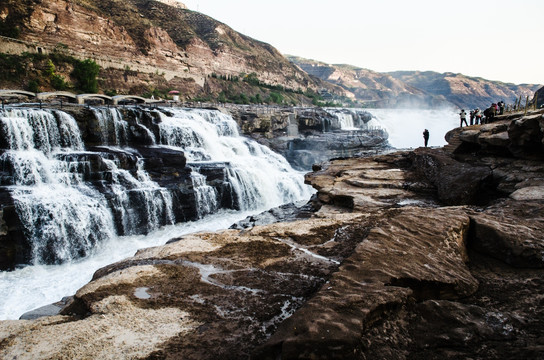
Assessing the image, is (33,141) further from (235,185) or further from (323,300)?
(323,300)

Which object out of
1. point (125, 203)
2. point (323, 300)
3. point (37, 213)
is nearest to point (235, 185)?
point (125, 203)

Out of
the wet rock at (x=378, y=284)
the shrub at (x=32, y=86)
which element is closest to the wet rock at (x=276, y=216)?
the wet rock at (x=378, y=284)

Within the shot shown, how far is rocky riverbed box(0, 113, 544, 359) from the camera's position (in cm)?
245

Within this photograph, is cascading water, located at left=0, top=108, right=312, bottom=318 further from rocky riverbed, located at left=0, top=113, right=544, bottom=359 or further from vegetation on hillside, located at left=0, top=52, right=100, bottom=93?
vegetation on hillside, located at left=0, top=52, right=100, bottom=93

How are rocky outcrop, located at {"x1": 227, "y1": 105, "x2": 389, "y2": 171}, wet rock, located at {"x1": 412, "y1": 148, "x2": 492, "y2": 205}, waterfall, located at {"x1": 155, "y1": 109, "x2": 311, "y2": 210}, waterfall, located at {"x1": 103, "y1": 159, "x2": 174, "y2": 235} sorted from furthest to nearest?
rocky outcrop, located at {"x1": 227, "y1": 105, "x2": 389, "y2": 171}, waterfall, located at {"x1": 155, "y1": 109, "x2": 311, "y2": 210}, waterfall, located at {"x1": 103, "y1": 159, "x2": 174, "y2": 235}, wet rock, located at {"x1": 412, "y1": 148, "x2": 492, "y2": 205}

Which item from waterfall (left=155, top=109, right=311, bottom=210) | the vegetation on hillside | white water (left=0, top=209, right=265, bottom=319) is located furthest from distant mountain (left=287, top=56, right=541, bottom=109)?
white water (left=0, top=209, right=265, bottom=319)

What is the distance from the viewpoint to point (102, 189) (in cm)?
1238

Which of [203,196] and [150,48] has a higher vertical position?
[150,48]

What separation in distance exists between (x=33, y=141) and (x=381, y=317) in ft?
49.6

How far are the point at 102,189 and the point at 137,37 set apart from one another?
3947cm

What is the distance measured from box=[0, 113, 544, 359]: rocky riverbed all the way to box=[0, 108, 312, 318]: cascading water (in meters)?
5.91

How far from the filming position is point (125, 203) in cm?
1245

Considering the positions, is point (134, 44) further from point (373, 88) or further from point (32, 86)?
point (373, 88)

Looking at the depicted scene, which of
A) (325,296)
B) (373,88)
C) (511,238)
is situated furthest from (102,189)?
(373,88)
